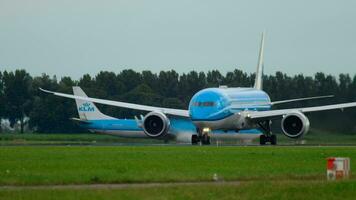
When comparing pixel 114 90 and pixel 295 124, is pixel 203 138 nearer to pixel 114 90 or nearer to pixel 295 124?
pixel 295 124

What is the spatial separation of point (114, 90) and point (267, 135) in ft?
190

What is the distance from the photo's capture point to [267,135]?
7162cm

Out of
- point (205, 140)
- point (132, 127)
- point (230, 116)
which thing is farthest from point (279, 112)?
point (132, 127)

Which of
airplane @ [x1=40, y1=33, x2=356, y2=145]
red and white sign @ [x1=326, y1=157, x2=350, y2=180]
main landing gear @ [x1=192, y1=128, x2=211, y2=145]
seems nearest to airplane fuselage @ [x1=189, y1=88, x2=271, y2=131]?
airplane @ [x1=40, y1=33, x2=356, y2=145]

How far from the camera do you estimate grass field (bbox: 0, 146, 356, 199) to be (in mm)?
25328

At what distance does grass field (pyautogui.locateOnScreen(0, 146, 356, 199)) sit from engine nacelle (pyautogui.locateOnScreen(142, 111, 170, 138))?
2472 cm

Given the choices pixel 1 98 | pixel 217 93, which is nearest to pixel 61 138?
pixel 217 93

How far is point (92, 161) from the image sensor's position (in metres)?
40.2

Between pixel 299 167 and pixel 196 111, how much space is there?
33235mm

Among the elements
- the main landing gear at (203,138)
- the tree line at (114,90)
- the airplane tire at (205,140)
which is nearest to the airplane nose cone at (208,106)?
the main landing gear at (203,138)

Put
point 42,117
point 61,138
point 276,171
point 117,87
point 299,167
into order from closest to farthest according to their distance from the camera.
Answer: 1. point 276,171
2. point 299,167
3. point 61,138
4. point 42,117
5. point 117,87

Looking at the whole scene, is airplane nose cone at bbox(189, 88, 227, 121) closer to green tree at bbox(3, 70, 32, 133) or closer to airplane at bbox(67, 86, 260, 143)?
airplane at bbox(67, 86, 260, 143)

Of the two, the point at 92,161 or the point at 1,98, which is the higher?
the point at 1,98

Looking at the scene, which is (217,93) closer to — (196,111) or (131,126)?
(196,111)
